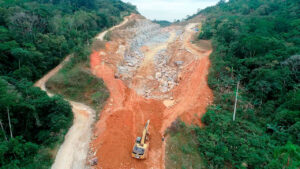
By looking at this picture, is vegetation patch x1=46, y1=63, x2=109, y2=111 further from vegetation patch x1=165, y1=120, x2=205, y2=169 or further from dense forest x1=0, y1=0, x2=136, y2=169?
vegetation patch x1=165, y1=120, x2=205, y2=169

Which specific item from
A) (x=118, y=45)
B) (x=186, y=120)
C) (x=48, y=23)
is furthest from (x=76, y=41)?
(x=186, y=120)

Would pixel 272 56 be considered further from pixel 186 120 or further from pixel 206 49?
pixel 186 120

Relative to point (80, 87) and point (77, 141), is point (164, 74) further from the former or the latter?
point (77, 141)

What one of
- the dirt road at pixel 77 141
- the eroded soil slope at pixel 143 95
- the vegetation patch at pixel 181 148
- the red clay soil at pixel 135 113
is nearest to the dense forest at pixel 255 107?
the vegetation patch at pixel 181 148

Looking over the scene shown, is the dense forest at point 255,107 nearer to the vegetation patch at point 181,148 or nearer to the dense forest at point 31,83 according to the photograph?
the vegetation patch at point 181,148

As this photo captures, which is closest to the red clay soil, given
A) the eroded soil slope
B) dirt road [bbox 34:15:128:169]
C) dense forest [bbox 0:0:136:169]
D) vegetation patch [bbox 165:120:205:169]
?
the eroded soil slope

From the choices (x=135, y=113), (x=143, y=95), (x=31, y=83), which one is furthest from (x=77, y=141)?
(x=143, y=95)
